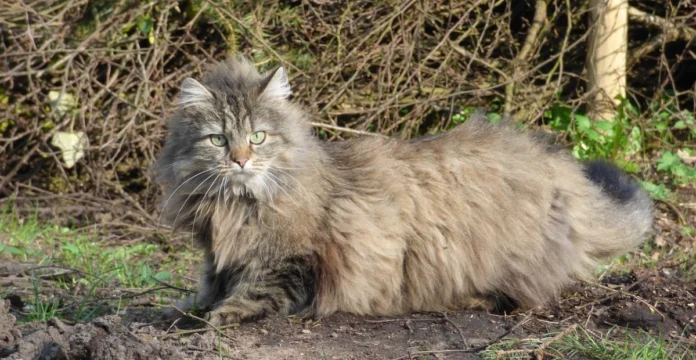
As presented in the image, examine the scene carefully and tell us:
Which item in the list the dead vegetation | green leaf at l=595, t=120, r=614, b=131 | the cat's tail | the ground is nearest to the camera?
the ground

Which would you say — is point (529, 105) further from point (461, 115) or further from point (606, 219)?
point (606, 219)

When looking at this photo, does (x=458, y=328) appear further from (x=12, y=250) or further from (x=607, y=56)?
(x=607, y=56)

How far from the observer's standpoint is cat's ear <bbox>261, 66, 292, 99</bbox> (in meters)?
3.77

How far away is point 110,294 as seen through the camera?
14.4ft

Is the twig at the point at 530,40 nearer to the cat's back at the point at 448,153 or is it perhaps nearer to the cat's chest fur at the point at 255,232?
the cat's back at the point at 448,153

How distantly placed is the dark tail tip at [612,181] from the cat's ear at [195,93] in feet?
6.81

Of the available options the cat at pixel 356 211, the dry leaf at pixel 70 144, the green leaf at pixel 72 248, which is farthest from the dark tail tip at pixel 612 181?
the dry leaf at pixel 70 144

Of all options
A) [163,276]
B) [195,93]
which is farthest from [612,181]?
[163,276]

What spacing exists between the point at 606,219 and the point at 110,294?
261 centimetres

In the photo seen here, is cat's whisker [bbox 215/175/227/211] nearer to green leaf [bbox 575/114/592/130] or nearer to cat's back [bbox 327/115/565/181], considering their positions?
cat's back [bbox 327/115/565/181]

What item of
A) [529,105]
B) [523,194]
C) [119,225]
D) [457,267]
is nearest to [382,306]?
[457,267]

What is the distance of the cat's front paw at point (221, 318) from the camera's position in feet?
11.5

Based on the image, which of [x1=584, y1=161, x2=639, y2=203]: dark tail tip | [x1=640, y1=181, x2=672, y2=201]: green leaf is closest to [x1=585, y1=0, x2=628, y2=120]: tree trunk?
[x1=640, y1=181, x2=672, y2=201]: green leaf

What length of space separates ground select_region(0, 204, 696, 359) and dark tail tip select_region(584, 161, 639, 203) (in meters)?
0.44
